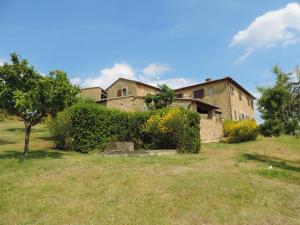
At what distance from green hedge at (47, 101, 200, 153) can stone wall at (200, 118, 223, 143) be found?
9.39 m

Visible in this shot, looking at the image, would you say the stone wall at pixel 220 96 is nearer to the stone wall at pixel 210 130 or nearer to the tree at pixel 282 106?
the stone wall at pixel 210 130

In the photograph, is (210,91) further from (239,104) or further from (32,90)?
(32,90)

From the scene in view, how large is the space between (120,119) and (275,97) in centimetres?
1027

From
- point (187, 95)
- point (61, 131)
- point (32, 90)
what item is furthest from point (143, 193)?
point (187, 95)

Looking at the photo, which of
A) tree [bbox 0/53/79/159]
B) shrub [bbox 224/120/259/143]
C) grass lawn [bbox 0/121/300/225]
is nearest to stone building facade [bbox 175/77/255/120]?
shrub [bbox 224/120/259/143]

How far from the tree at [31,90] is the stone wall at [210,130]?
18164 mm

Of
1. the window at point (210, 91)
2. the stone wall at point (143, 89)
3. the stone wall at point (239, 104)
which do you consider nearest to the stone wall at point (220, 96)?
the window at point (210, 91)

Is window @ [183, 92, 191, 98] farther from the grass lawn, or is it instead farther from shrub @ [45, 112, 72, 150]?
the grass lawn

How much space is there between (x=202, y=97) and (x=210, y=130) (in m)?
14.5

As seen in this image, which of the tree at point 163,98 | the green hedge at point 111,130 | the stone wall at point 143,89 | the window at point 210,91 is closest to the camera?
the green hedge at point 111,130

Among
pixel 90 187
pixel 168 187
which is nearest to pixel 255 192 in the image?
pixel 168 187

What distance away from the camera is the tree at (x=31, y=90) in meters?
14.9

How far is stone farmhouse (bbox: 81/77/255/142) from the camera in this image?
37250 millimetres

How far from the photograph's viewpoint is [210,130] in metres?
32.8
